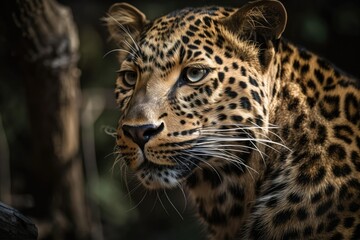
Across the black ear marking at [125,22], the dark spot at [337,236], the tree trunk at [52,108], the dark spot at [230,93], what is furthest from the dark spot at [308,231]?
the tree trunk at [52,108]

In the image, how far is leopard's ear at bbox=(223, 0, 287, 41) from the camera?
4.36 m

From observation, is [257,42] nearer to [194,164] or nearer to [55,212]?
[194,164]

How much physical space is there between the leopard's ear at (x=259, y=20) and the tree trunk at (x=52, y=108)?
2014mm

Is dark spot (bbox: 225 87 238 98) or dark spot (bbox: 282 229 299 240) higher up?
dark spot (bbox: 225 87 238 98)

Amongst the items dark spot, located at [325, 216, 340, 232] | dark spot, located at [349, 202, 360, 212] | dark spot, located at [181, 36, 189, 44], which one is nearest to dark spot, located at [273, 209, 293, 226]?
dark spot, located at [325, 216, 340, 232]

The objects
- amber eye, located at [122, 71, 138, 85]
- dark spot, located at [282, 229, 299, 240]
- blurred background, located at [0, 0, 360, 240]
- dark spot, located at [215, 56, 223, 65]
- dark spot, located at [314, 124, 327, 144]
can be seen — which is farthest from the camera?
blurred background, located at [0, 0, 360, 240]

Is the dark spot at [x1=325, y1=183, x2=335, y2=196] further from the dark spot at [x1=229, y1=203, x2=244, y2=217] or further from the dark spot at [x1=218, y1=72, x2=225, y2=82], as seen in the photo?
the dark spot at [x1=218, y1=72, x2=225, y2=82]

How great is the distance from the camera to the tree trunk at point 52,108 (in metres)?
5.94

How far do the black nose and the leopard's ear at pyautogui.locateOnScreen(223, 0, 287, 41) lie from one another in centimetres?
84

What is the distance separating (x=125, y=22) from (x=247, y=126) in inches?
55.5

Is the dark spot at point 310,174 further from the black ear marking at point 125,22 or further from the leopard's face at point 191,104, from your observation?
the black ear marking at point 125,22

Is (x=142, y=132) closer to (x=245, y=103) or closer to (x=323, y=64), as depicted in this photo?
(x=245, y=103)

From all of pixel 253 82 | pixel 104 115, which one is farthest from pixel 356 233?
pixel 104 115

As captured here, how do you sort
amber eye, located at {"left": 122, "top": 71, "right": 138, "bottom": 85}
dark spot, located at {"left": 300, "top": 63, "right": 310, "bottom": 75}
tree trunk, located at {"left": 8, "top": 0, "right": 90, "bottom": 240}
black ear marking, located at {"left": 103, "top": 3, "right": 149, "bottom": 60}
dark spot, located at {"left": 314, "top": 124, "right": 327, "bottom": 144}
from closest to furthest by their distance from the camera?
dark spot, located at {"left": 314, "top": 124, "right": 327, "bottom": 144}
dark spot, located at {"left": 300, "top": 63, "right": 310, "bottom": 75}
amber eye, located at {"left": 122, "top": 71, "right": 138, "bottom": 85}
black ear marking, located at {"left": 103, "top": 3, "right": 149, "bottom": 60}
tree trunk, located at {"left": 8, "top": 0, "right": 90, "bottom": 240}
